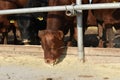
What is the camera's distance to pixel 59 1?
7555 mm

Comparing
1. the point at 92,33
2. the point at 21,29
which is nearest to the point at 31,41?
the point at 21,29

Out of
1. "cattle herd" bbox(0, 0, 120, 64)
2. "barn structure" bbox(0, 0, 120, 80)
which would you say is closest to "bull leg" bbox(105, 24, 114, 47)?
"cattle herd" bbox(0, 0, 120, 64)

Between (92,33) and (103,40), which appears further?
(92,33)

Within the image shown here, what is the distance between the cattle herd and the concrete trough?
0.67ft

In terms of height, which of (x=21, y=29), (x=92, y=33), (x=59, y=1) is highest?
(x=59, y=1)

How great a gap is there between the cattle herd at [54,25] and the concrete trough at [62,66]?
20cm

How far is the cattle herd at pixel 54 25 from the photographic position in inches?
260

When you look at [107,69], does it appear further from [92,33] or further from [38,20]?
[92,33]

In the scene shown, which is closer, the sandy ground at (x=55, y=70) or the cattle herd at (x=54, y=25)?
the sandy ground at (x=55, y=70)

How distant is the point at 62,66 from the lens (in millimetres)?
6512

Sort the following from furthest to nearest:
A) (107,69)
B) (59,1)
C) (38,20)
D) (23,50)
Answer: (38,20) → (59,1) → (23,50) → (107,69)

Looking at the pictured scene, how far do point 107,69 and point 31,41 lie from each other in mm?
2687

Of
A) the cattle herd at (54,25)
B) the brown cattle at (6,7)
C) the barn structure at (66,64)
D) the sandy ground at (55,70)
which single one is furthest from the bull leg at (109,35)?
the brown cattle at (6,7)

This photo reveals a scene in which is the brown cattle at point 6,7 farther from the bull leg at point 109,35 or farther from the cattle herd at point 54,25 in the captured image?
the bull leg at point 109,35
